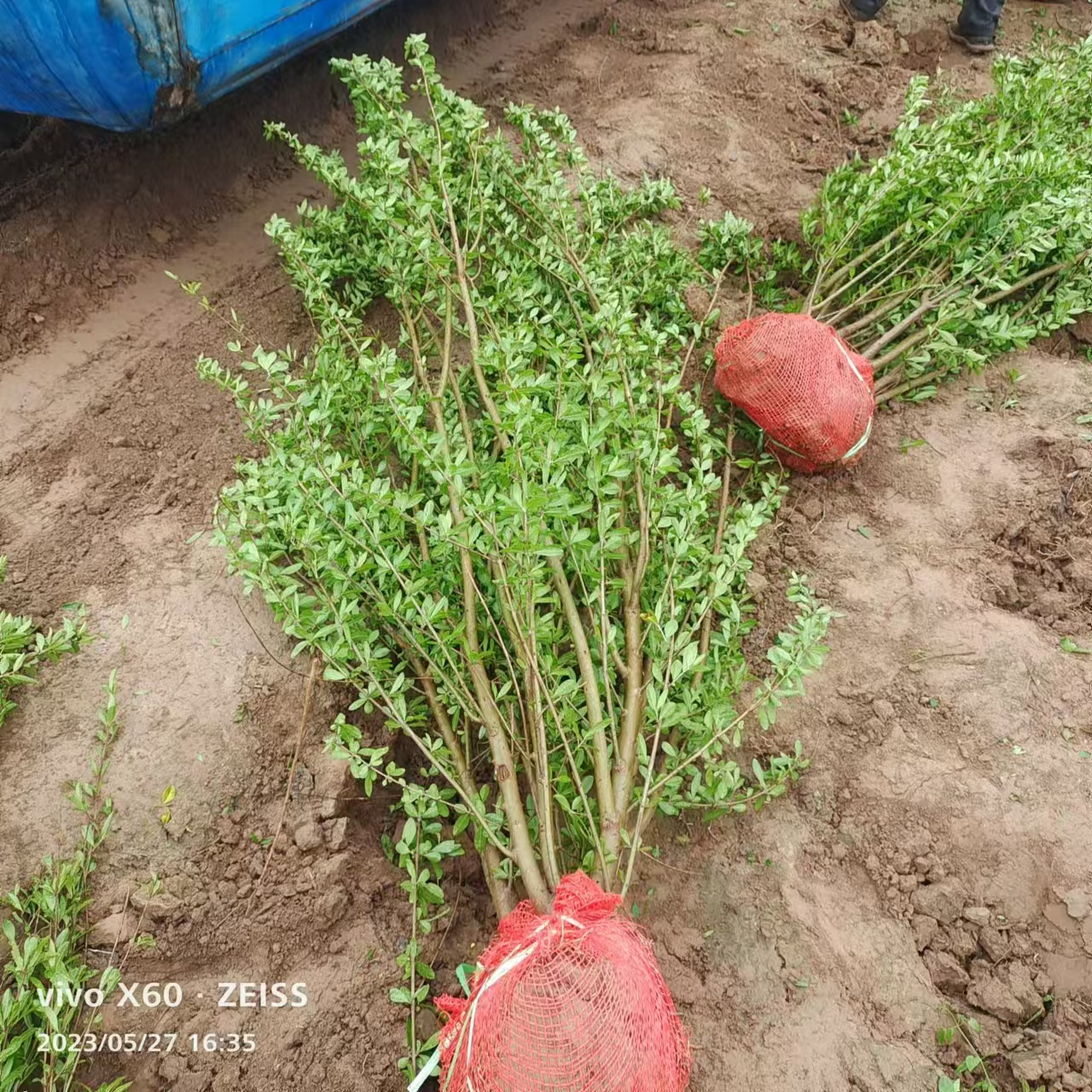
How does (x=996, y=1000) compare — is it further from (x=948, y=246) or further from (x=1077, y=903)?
(x=948, y=246)

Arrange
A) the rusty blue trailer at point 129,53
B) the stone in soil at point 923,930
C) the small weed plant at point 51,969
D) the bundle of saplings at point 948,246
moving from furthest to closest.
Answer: the bundle of saplings at point 948,246
the rusty blue trailer at point 129,53
the stone in soil at point 923,930
the small weed plant at point 51,969

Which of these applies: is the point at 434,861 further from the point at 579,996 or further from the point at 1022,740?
the point at 1022,740

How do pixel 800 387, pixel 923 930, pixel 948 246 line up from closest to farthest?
pixel 923 930 → pixel 800 387 → pixel 948 246

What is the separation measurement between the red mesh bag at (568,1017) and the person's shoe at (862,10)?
6.27m

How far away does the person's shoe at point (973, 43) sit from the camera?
5770 mm

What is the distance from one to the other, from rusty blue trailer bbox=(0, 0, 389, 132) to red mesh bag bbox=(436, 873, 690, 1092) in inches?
115

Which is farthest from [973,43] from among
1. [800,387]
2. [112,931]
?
[112,931]

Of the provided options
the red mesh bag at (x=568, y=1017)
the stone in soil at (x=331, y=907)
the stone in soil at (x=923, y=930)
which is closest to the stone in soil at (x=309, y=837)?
the stone in soil at (x=331, y=907)

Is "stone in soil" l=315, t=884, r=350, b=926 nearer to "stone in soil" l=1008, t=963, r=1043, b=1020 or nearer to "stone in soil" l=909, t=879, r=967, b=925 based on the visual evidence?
"stone in soil" l=909, t=879, r=967, b=925

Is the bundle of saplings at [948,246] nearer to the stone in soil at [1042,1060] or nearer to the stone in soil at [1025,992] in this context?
the stone in soil at [1025,992]

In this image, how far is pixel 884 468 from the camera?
323 cm

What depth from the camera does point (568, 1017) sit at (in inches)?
61.8

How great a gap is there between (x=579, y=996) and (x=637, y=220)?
11.5 ft

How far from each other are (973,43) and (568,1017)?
6.82 metres
